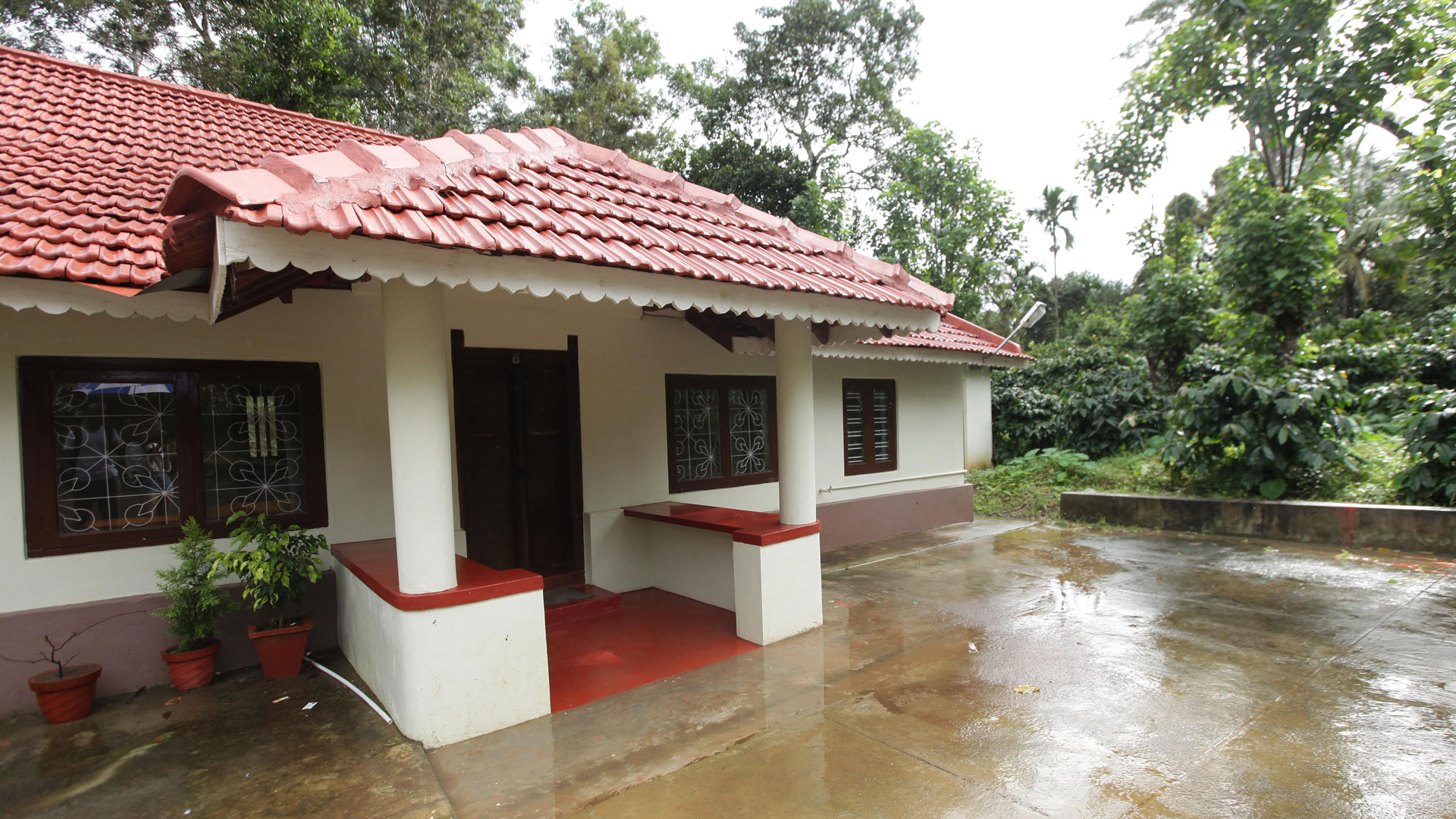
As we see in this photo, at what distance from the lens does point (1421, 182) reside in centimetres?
687

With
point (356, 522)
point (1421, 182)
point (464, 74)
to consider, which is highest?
point (464, 74)

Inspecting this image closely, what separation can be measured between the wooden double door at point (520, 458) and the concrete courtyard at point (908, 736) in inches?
59.8

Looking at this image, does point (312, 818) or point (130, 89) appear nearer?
point (312, 818)

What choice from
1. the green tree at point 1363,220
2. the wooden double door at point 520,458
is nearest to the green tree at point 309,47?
the wooden double door at point 520,458

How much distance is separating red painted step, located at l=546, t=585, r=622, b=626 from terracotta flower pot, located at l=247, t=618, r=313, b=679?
168 cm

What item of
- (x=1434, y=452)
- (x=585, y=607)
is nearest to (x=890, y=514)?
(x=585, y=607)

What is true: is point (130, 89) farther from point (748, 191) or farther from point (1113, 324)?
point (1113, 324)

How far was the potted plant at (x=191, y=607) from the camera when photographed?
4.43 meters

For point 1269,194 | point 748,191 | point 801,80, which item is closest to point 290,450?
point 1269,194

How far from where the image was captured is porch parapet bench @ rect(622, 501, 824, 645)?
16.4 feet

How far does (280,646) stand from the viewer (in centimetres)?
462

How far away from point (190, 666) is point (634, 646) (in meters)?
2.85

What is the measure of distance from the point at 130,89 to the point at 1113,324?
18.7m

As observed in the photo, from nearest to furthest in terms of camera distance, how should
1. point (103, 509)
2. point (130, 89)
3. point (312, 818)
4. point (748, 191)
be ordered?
point (312, 818)
point (103, 509)
point (130, 89)
point (748, 191)
